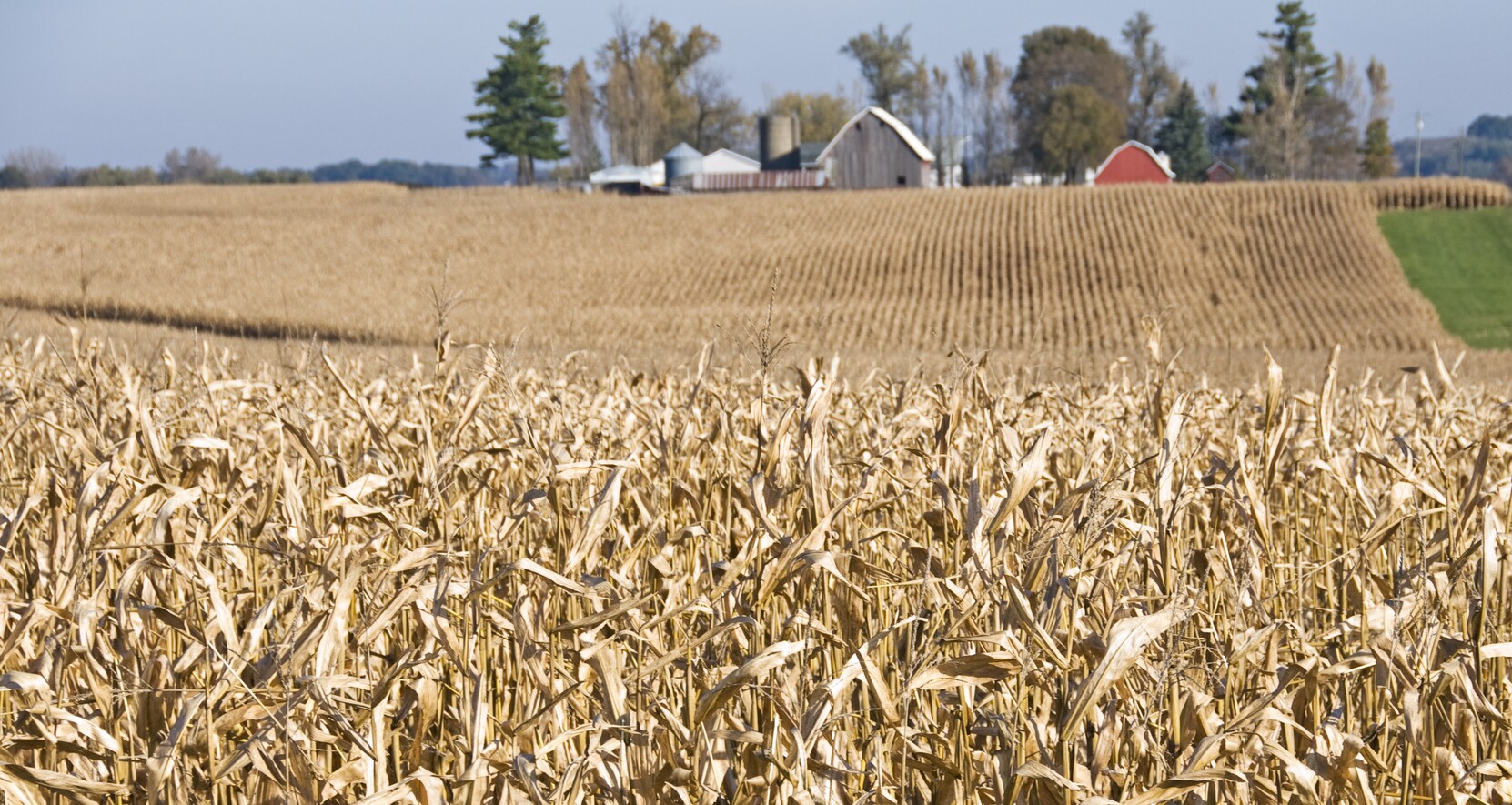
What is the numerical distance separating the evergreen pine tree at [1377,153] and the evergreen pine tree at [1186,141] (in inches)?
386

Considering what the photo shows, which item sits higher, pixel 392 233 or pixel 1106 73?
pixel 1106 73

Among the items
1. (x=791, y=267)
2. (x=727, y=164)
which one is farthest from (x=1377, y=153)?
(x=791, y=267)

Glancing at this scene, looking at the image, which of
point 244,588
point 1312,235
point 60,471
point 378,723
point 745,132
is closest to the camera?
point 378,723

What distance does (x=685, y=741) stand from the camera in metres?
2.45

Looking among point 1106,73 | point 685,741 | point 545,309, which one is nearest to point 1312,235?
point 545,309

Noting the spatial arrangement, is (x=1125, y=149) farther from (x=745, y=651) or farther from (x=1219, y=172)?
(x=745, y=651)

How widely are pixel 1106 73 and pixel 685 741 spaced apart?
9201 cm

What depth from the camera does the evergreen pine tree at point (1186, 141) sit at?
273 feet

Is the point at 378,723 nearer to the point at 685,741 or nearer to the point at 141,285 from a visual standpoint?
the point at 685,741

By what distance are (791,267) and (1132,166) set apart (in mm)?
→ 41530

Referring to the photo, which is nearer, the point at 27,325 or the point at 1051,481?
the point at 1051,481

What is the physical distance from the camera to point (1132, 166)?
239 ft

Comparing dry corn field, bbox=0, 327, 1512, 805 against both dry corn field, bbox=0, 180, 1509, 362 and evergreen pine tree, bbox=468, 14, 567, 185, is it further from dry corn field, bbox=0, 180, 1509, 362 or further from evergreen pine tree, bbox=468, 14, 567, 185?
evergreen pine tree, bbox=468, 14, 567, 185

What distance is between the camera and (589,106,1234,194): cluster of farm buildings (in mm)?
64500
